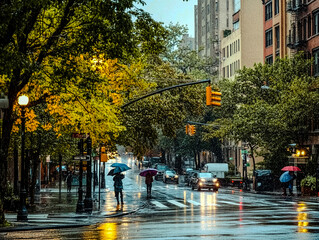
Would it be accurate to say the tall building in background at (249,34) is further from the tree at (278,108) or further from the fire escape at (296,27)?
the fire escape at (296,27)

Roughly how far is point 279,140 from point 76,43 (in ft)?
120

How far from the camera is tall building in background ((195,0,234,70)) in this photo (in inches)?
5221

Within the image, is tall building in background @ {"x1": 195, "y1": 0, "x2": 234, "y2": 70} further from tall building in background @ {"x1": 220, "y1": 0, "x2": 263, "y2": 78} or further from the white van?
the white van

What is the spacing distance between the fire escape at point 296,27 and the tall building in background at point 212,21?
60868 mm

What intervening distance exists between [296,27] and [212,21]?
76.3 m

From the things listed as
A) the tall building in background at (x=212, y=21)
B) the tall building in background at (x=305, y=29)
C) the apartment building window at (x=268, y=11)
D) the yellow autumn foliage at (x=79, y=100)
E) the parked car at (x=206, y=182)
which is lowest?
the parked car at (x=206, y=182)

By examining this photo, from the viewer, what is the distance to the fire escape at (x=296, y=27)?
6047 cm

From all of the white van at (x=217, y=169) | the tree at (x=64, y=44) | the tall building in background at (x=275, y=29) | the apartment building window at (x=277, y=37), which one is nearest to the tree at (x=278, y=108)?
the tall building in background at (x=275, y=29)

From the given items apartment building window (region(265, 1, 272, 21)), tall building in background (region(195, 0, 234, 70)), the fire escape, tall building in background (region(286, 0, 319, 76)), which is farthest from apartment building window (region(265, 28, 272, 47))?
tall building in background (region(195, 0, 234, 70))

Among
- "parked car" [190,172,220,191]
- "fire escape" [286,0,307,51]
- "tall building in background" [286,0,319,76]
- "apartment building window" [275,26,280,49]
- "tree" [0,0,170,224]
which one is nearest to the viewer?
"tree" [0,0,170,224]

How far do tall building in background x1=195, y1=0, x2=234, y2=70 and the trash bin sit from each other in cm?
7152

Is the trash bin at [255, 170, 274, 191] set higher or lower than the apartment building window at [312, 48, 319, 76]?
lower

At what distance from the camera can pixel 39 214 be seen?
2717 cm

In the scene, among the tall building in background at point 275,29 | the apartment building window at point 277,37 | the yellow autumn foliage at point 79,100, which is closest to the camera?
the yellow autumn foliage at point 79,100
